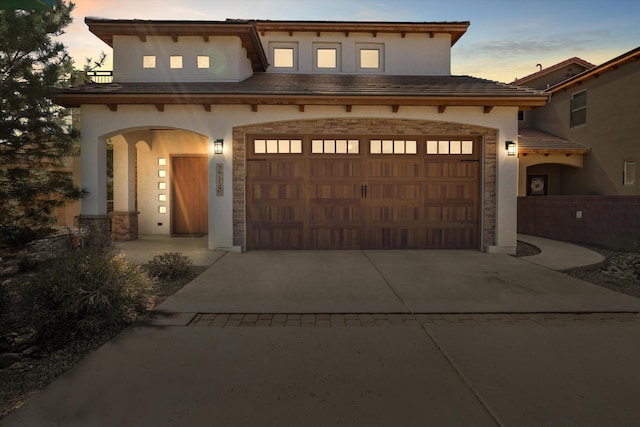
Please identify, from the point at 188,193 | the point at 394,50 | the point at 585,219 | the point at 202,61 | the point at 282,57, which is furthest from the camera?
the point at 282,57

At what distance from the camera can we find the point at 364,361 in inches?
141

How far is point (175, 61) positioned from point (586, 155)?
50.6ft

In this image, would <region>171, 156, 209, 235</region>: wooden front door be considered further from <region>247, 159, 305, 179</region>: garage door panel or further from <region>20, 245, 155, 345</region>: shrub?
A: <region>20, 245, 155, 345</region>: shrub

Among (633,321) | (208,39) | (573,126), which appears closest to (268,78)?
(208,39)

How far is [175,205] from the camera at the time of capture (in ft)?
41.2

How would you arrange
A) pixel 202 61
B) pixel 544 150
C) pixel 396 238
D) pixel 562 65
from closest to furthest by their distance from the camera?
pixel 396 238
pixel 202 61
pixel 544 150
pixel 562 65

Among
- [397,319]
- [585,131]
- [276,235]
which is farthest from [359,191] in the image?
[585,131]

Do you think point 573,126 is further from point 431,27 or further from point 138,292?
point 138,292

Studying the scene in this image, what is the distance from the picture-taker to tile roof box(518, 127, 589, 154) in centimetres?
1541

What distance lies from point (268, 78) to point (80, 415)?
34.0 ft

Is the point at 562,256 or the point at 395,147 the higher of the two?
the point at 395,147

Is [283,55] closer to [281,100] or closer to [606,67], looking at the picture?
[281,100]

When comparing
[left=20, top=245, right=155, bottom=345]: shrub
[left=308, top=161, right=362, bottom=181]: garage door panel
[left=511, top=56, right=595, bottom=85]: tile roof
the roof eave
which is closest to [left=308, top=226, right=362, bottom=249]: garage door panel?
[left=308, top=161, right=362, bottom=181]: garage door panel

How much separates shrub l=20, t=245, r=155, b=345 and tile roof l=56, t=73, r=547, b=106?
214 inches
